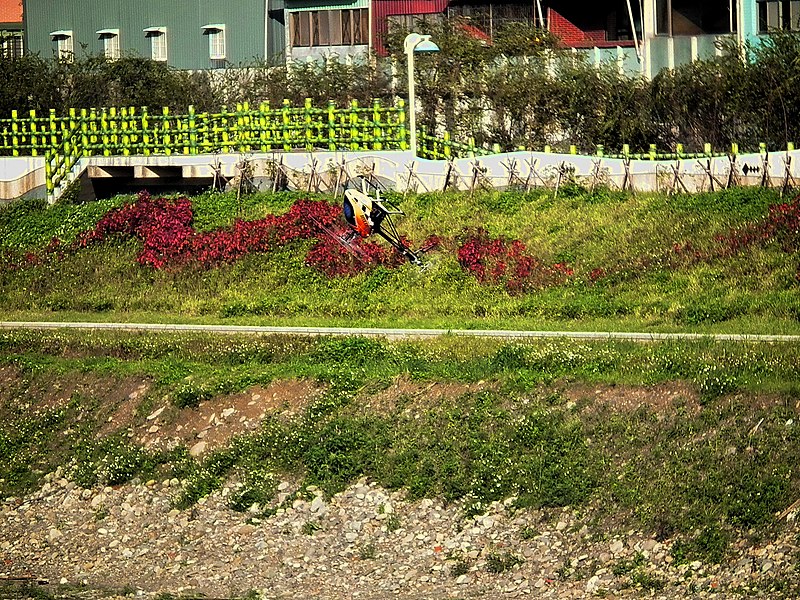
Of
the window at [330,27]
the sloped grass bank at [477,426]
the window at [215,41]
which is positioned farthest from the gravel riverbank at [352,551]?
the window at [215,41]

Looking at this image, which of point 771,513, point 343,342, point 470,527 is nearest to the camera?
point 771,513

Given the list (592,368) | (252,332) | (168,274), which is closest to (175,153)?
(168,274)

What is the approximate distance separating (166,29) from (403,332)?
34027mm

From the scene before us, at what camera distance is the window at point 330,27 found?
5703 centimetres

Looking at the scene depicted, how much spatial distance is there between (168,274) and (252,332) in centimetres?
561

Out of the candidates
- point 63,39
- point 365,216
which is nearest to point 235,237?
point 365,216

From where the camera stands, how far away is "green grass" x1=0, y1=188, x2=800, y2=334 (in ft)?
99.2

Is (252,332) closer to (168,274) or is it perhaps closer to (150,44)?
(168,274)

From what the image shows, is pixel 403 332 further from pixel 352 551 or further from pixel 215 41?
pixel 215 41

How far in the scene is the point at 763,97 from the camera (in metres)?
41.2

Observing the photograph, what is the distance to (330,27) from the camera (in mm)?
57438

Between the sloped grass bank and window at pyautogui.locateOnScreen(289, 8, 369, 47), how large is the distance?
91.7 feet

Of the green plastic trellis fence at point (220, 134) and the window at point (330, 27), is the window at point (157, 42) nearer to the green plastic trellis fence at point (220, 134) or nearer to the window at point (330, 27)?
the window at point (330, 27)

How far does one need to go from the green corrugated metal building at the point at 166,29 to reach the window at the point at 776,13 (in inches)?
690
